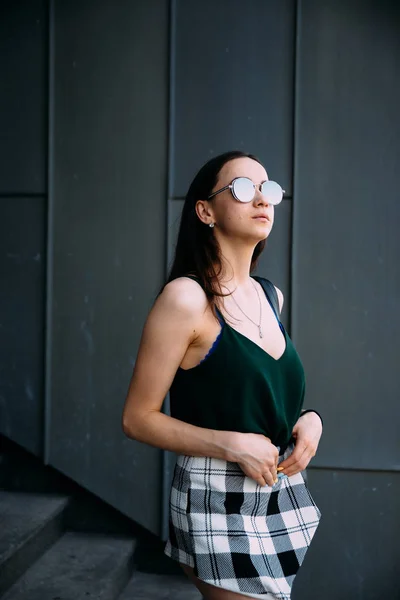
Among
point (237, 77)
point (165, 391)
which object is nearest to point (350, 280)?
point (237, 77)

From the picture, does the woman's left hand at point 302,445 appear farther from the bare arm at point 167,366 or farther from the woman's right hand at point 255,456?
the bare arm at point 167,366

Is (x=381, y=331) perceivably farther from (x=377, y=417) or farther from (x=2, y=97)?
(x=2, y=97)

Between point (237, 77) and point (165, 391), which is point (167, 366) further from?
point (237, 77)

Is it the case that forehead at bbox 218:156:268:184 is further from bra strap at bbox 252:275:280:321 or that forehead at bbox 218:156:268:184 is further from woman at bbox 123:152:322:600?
bra strap at bbox 252:275:280:321

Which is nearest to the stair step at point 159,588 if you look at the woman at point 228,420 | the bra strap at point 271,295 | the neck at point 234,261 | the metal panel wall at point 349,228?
the metal panel wall at point 349,228

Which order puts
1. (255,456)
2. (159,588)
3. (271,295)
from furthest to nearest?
(159,588)
(271,295)
(255,456)

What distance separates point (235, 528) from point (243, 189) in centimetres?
94

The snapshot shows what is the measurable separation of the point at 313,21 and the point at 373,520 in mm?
2952

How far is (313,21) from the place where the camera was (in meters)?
3.88

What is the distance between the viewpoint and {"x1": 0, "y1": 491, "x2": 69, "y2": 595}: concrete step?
328cm

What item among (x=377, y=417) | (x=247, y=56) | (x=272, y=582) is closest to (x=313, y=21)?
(x=247, y=56)

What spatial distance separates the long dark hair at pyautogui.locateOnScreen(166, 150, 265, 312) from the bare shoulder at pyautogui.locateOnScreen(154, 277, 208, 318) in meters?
0.09

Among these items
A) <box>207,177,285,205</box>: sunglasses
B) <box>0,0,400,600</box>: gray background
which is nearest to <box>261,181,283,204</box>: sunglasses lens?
<box>207,177,285,205</box>: sunglasses

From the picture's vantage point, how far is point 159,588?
3.88 m
